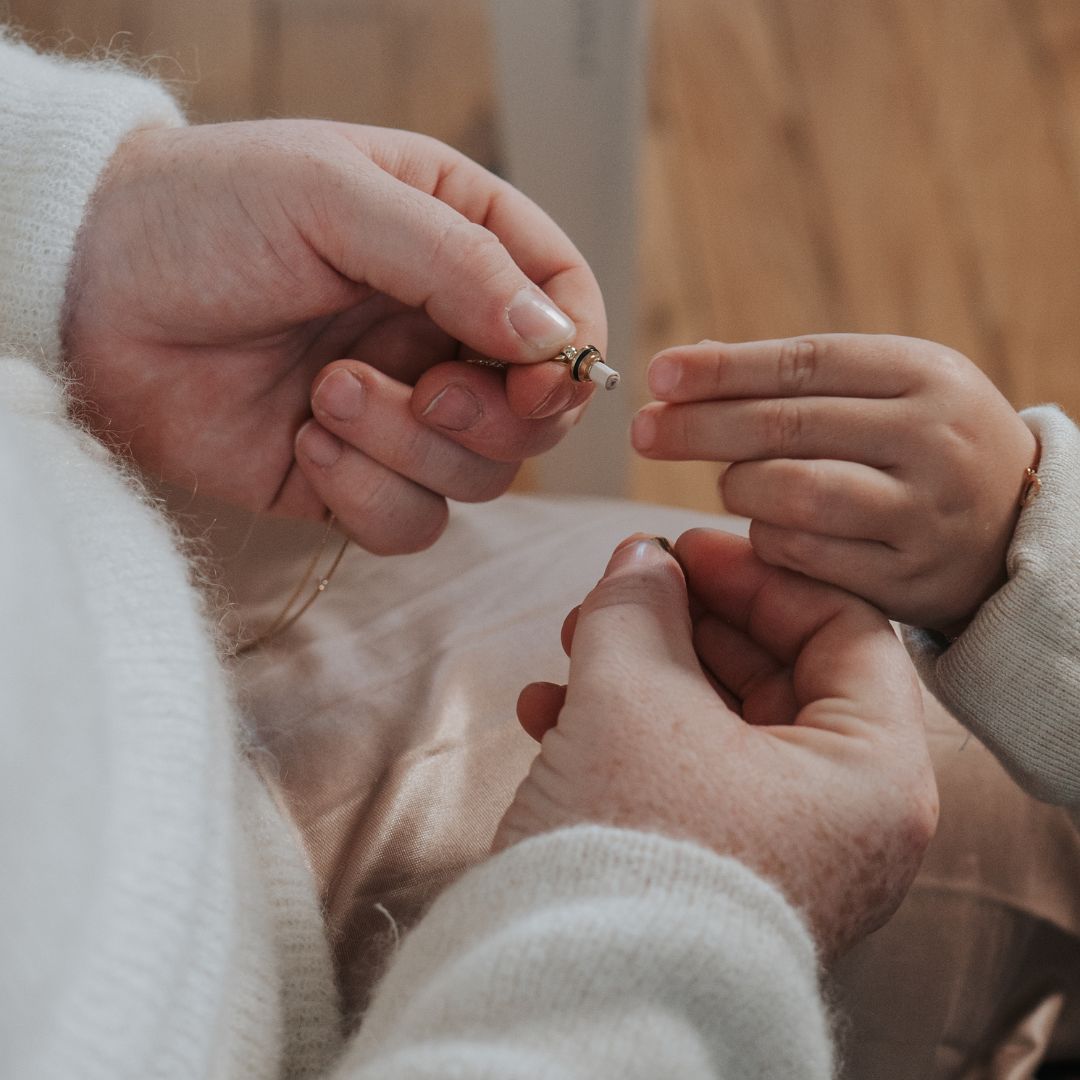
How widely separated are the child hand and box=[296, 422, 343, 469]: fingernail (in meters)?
0.21

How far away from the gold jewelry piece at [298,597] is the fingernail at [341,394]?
90 mm

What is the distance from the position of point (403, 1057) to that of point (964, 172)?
150 centimetres

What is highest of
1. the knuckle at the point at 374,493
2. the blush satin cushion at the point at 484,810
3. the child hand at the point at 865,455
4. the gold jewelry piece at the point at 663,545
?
the child hand at the point at 865,455

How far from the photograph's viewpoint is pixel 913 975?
1.95 feet

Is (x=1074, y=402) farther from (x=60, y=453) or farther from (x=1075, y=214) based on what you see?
(x=60, y=453)

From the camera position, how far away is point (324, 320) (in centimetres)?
77

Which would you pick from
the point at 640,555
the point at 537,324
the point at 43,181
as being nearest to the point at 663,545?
the point at 640,555

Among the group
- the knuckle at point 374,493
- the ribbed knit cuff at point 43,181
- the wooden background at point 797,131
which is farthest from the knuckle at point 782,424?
the wooden background at point 797,131

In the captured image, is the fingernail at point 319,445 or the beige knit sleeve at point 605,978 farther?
the fingernail at point 319,445

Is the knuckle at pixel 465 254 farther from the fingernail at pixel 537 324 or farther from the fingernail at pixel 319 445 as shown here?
the fingernail at pixel 319 445

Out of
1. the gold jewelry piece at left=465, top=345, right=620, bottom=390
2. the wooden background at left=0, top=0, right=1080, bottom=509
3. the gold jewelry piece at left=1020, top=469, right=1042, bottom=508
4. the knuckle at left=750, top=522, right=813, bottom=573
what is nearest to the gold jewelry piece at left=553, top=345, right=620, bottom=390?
the gold jewelry piece at left=465, top=345, right=620, bottom=390

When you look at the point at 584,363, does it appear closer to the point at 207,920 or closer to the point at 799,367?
the point at 799,367

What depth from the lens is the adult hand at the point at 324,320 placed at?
653 mm

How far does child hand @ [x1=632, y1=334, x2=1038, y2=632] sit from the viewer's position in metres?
0.60
